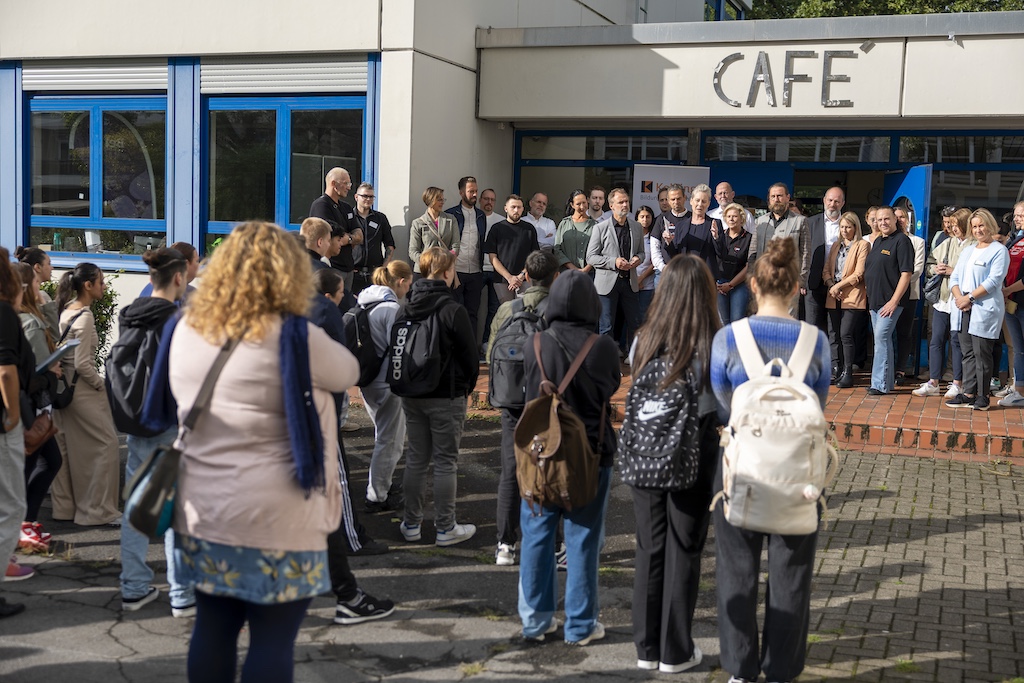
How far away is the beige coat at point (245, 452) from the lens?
3.27 meters

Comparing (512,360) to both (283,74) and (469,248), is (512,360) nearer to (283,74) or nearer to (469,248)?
(469,248)

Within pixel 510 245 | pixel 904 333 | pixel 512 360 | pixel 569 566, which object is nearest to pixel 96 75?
pixel 510 245

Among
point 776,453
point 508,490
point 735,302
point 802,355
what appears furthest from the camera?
point 735,302

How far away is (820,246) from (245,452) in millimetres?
8843

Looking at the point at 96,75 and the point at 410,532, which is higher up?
the point at 96,75

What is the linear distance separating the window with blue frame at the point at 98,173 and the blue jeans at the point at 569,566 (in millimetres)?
9291

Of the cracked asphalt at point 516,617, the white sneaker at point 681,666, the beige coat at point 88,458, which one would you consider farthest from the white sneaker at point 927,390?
the beige coat at point 88,458

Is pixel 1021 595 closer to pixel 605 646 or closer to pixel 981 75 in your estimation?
pixel 605 646

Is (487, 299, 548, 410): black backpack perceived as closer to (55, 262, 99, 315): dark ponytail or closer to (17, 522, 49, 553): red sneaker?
(55, 262, 99, 315): dark ponytail

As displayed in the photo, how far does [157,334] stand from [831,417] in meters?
6.29

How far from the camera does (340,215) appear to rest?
10.5 meters

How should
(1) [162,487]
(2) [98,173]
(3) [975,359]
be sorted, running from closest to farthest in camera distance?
1. (1) [162,487]
2. (3) [975,359]
3. (2) [98,173]

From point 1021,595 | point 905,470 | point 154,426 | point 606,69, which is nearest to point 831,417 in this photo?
point 905,470

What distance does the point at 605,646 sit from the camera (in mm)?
4883
